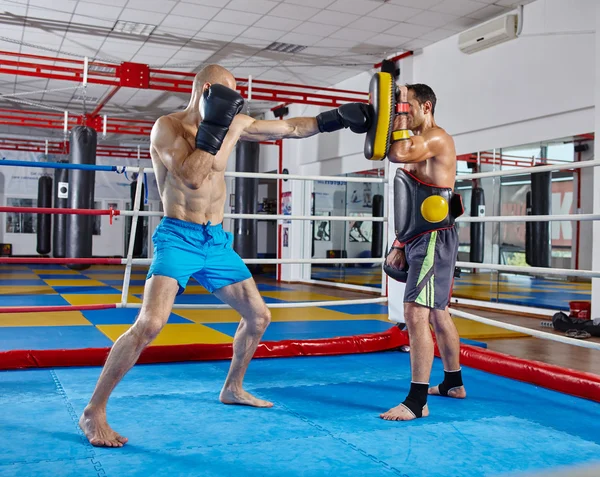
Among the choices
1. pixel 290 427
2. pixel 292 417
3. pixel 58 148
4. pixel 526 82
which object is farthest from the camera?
pixel 58 148

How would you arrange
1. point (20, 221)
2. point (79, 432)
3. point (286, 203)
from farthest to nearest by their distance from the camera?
point (20, 221)
point (286, 203)
point (79, 432)

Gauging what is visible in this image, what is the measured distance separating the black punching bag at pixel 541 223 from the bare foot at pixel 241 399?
5959 millimetres

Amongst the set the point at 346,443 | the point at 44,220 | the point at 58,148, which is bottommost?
the point at 346,443

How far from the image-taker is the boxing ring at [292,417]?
201 centimetres

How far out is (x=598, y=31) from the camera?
235 inches

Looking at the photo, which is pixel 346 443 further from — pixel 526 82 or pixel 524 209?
pixel 524 209

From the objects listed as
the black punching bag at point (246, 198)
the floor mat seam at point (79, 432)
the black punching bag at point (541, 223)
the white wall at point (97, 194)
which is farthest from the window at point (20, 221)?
the floor mat seam at point (79, 432)

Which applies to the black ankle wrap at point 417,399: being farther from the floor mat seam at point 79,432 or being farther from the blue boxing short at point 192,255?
the floor mat seam at point 79,432

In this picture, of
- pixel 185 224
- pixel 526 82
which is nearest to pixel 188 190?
pixel 185 224

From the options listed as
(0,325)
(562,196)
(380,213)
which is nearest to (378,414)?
(0,325)

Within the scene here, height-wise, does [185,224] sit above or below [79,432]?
above

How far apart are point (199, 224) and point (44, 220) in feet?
43.4

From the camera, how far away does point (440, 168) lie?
2787 mm

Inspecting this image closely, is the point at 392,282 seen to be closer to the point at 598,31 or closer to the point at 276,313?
the point at 276,313
